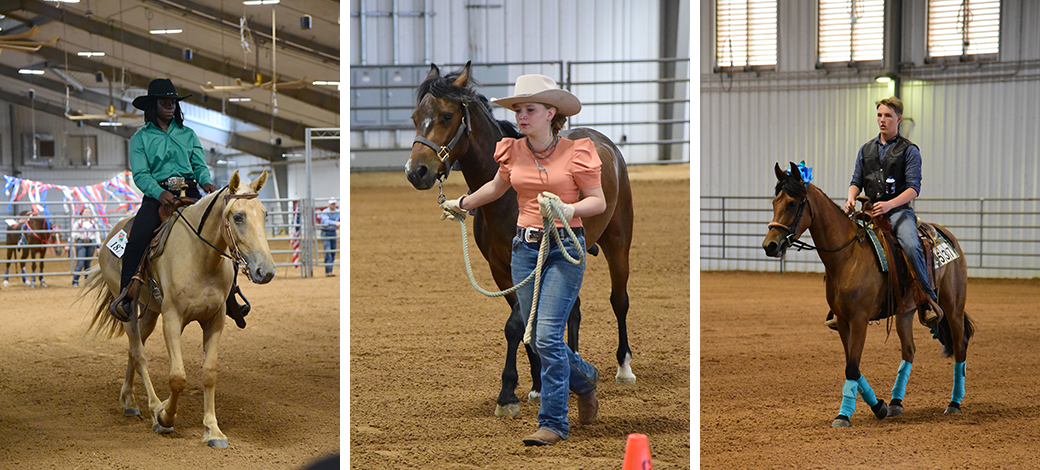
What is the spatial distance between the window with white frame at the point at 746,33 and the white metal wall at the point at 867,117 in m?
0.16

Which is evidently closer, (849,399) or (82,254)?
(849,399)

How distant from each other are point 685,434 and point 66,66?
11527mm

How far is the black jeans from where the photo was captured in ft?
Answer: 9.97

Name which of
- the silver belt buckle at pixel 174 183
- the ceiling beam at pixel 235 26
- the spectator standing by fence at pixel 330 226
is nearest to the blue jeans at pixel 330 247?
the spectator standing by fence at pixel 330 226

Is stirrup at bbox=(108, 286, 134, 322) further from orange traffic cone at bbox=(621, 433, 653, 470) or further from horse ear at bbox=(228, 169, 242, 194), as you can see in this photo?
orange traffic cone at bbox=(621, 433, 653, 470)

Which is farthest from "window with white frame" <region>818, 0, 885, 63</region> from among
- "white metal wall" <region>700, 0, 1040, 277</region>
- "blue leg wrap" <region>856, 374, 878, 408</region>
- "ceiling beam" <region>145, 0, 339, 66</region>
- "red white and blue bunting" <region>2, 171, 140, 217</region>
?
"red white and blue bunting" <region>2, 171, 140, 217</region>

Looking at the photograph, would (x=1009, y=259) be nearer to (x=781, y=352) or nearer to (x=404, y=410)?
(x=781, y=352)

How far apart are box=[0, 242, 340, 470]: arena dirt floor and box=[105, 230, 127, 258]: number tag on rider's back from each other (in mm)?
832

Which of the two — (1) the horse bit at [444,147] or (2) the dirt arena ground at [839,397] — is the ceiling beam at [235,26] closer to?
(2) the dirt arena ground at [839,397]

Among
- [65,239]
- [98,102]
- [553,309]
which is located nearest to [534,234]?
[553,309]

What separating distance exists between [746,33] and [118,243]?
941 centimetres

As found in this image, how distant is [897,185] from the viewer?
346cm

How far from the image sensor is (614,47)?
3434 mm

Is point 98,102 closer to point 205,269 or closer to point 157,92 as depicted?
point 157,92
